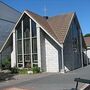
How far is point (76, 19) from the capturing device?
3050cm

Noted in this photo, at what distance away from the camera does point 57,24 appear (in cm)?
2839

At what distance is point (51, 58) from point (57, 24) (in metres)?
5.04

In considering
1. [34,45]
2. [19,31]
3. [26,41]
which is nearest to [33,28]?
[26,41]

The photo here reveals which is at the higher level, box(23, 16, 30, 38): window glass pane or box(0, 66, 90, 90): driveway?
box(23, 16, 30, 38): window glass pane

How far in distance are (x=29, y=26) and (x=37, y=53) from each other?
10.5 feet

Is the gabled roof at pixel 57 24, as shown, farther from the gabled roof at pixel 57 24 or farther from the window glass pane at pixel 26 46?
the window glass pane at pixel 26 46

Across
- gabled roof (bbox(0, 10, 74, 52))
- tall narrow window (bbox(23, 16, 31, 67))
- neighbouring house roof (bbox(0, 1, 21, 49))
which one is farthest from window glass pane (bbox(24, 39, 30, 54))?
neighbouring house roof (bbox(0, 1, 21, 49))

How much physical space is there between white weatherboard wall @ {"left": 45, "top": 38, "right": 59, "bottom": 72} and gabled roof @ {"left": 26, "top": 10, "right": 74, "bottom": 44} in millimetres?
1275

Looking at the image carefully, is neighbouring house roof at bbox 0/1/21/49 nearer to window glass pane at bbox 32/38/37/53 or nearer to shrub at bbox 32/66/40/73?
window glass pane at bbox 32/38/37/53

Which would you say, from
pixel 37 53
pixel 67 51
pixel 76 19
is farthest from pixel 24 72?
pixel 76 19

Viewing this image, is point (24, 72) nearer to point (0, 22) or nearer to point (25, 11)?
point (25, 11)

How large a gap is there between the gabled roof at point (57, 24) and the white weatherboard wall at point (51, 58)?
1.28 metres

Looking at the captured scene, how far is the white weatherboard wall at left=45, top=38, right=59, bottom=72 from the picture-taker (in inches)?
982

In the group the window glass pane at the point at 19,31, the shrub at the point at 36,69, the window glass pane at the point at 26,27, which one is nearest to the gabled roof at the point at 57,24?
the window glass pane at the point at 26,27
